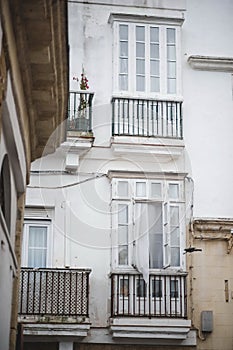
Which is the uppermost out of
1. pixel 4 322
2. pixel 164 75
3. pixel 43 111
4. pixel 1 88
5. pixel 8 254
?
pixel 164 75

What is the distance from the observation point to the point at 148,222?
55.3 ft

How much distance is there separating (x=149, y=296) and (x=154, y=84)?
5265 mm

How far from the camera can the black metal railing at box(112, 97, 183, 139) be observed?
17547 millimetres

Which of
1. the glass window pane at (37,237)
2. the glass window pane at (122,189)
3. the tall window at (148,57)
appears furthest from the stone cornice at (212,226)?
the glass window pane at (37,237)

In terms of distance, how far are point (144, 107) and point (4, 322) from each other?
10202 mm

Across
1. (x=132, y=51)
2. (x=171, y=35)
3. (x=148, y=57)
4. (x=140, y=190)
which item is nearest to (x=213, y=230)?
(x=140, y=190)

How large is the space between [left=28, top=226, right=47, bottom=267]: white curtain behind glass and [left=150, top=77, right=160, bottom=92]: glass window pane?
4.35m

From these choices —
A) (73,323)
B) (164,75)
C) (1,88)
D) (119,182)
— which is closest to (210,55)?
(164,75)

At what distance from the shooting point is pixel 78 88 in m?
17.8

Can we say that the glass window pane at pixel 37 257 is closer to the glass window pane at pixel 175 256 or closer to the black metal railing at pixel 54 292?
the black metal railing at pixel 54 292

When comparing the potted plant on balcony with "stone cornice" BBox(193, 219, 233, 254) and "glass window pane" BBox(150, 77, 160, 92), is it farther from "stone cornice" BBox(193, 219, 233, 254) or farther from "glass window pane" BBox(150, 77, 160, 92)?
"stone cornice" BBox(193, 219, 233, 254)

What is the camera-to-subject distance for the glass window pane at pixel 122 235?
16.8 metres

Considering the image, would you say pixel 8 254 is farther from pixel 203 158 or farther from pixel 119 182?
pixel 203 158

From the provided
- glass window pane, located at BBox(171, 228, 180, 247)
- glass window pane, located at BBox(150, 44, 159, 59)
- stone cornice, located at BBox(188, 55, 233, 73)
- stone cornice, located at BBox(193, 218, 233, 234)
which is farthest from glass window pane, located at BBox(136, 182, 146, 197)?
stone cornice, located at BBox(188, 55, 233, 73)
